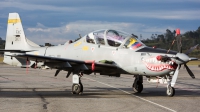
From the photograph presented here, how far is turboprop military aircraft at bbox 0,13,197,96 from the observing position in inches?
560

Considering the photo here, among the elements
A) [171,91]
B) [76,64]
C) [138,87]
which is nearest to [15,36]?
[76,64]

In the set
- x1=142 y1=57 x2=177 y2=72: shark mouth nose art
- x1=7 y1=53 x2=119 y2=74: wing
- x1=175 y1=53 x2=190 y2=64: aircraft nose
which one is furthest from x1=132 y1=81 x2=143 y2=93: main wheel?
x1=175 y1=53 x2=190 y2=64: aircraft nose

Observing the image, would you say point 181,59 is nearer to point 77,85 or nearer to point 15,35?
point 77,85

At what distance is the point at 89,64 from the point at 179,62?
398cm

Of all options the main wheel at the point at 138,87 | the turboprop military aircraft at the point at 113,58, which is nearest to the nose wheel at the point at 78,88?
the turboprop military aircraft at the point at 113,58

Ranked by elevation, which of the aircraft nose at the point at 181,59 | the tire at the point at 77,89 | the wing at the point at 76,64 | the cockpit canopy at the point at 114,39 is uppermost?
the cockpit canopy at the point at 114,39

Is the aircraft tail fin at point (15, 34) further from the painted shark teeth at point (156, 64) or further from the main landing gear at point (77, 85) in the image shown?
the painted shark teeth at point (156, 64)

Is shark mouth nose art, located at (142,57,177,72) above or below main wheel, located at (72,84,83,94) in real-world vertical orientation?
above

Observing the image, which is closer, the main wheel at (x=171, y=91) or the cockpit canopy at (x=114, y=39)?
the main wheel at (x=171, y=91)

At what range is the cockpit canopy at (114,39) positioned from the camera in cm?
1542

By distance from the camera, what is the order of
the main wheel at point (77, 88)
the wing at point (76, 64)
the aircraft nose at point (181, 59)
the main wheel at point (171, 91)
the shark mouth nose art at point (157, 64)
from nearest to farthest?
the aircraft nose at point (181, 59) < the shark mouth nose art at point (157, 64) < the main wheel at point (171, 91) < the wing at point (76, 64) < the main wheel at point (77, 88)

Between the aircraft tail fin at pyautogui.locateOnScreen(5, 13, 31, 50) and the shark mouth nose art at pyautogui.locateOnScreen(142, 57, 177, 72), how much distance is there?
7953 millimetres

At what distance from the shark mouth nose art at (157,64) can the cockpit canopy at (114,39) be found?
1191 millimetres

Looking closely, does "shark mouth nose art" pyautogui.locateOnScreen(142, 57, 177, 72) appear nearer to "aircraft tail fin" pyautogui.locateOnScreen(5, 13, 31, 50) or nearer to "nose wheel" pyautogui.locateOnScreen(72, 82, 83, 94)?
"nose wheel" pyautogui.locateOnScreen(72, 82, 83, 94)
